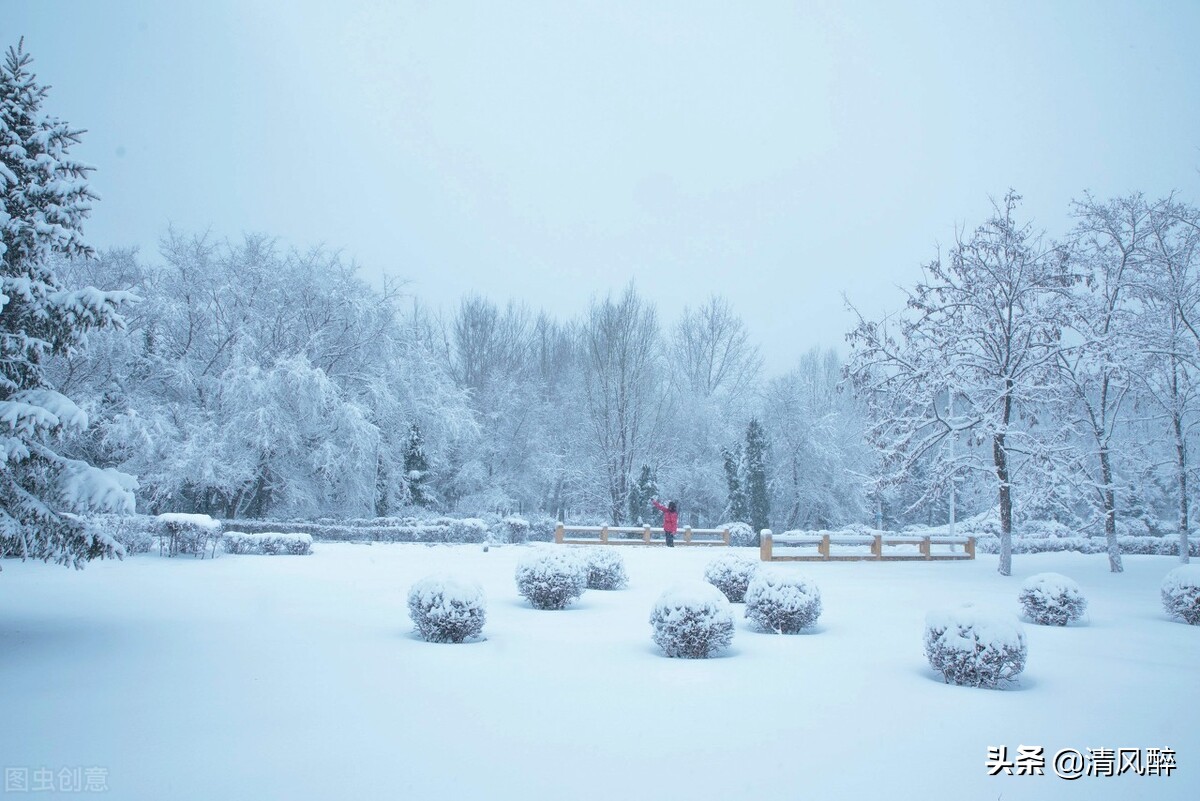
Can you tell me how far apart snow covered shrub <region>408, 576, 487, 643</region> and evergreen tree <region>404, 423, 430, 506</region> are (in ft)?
78.9

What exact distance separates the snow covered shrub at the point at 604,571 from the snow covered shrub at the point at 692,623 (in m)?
6.04

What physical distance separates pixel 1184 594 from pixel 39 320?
1609cm

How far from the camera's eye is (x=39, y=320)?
7.34 meters

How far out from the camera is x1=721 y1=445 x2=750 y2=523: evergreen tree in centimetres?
3628

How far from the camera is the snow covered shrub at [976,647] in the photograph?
283 inches

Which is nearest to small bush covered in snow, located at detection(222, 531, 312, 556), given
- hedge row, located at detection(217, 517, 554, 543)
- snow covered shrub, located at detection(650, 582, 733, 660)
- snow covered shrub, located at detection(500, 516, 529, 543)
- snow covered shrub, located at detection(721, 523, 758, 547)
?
hedge row, located at detection(217, 517, 554, 543)

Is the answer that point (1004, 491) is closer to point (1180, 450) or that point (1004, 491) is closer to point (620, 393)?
point (1180, 450)

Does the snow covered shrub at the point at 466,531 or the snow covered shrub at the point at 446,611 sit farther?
the snow covered shrub at the point at 466,531

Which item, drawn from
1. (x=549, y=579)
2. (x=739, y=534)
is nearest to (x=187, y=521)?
(x=549, y=579)

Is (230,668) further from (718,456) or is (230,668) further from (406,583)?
(718,456)

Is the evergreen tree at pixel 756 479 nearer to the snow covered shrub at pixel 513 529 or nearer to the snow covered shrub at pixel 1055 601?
the snow covered shrub at pixel 513 529

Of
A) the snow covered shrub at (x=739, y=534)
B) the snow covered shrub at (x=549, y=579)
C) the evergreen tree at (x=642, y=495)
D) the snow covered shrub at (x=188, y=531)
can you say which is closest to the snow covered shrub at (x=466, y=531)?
the snow covered shrub at (x=188, y=531)

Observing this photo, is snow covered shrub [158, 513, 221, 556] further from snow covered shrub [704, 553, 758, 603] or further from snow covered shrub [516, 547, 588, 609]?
snow covered shrub [704, 553, 758, 603]

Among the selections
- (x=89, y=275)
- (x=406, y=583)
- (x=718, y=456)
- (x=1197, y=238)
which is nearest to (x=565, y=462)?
(x=718, y=456)
